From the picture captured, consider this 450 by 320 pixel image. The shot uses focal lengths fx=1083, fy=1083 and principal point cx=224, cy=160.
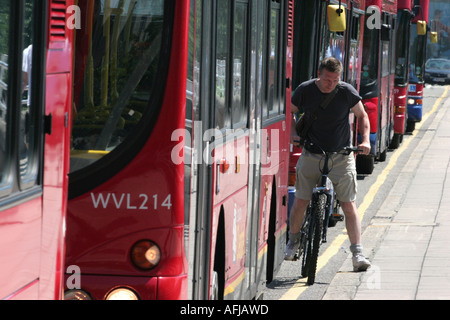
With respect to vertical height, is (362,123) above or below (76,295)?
above

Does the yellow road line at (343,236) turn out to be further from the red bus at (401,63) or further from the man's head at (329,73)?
the man's head at (329,73)

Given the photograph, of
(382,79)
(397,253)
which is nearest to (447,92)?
(382,79)

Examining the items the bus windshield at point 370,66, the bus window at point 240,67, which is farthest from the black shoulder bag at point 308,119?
the bus windshield at point 370,66

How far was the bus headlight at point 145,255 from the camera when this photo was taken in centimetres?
472

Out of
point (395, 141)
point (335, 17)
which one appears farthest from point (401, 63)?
point (335, 17)

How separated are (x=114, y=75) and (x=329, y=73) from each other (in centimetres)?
398

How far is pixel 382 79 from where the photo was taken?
713 inches

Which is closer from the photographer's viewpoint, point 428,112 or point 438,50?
point 428,112

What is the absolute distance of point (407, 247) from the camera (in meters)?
10.5

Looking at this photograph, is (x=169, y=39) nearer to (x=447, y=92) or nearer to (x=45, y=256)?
(x=45, y=256)

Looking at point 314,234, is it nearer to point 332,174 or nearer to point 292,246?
point 292,246

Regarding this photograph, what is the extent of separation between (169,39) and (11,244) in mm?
1832

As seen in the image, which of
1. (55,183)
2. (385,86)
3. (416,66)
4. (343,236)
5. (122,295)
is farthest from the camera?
(416,66)

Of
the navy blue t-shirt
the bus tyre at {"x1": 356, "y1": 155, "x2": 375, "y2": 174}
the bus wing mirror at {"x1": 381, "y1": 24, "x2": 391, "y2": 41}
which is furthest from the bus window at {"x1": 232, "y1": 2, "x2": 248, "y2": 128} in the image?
the bus tyre at {"x1": 356, "y1": 155, "x2": 375, "y2": 174}
